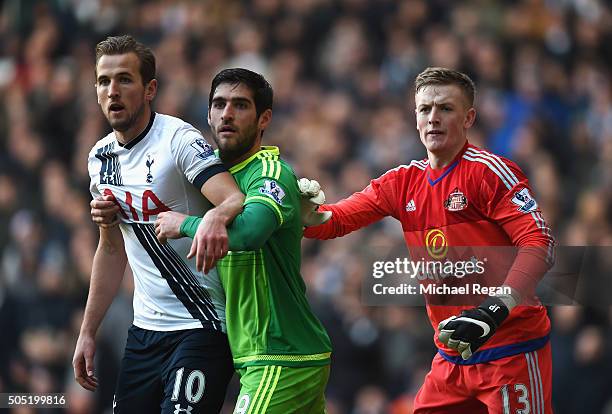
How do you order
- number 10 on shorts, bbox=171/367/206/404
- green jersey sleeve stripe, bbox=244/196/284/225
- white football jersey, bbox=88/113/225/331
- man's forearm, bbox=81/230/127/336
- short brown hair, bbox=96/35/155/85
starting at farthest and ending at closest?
man's forearm, bbox=81/230/127/336 → short brown hair, bbox=96/35/155/85 → white football jersey, bbox=88/113/225/331 → number 10 on shorts, bbox=171/367/206/404 → green jersey sleeve stripe, bbox=244/196/284/225

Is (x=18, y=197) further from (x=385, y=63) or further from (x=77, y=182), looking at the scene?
(x=385, y=63)

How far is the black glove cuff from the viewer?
16.5ft

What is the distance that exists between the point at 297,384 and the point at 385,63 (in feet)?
24.5

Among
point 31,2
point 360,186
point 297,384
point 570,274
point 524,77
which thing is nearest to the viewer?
point 297,384

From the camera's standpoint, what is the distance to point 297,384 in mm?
5031

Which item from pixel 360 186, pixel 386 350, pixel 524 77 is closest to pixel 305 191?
pixel 386 350

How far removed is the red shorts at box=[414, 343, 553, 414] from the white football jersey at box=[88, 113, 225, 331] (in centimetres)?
115

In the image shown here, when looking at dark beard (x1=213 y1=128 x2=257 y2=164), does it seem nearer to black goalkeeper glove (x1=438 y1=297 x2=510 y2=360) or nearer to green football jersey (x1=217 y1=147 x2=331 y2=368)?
green football jersey (x1=217 y1=147 x2=331 y2=368)

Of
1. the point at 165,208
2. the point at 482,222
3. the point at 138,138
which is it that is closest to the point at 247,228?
the point at 165,208

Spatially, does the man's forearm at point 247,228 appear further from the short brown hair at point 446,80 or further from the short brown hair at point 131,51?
the short brown hair at point 446,80

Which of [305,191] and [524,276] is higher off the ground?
[305,191]

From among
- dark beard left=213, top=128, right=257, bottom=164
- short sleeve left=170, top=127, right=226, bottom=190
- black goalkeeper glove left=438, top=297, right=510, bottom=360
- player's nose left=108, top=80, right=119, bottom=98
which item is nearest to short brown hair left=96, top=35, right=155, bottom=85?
player's nose left=108, top=80, right=119, bottom=98

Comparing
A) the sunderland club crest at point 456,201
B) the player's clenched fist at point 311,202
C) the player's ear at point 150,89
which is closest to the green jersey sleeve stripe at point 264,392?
the player's clenched fist at point 311,202

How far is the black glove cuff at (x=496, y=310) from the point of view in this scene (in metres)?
5.03
